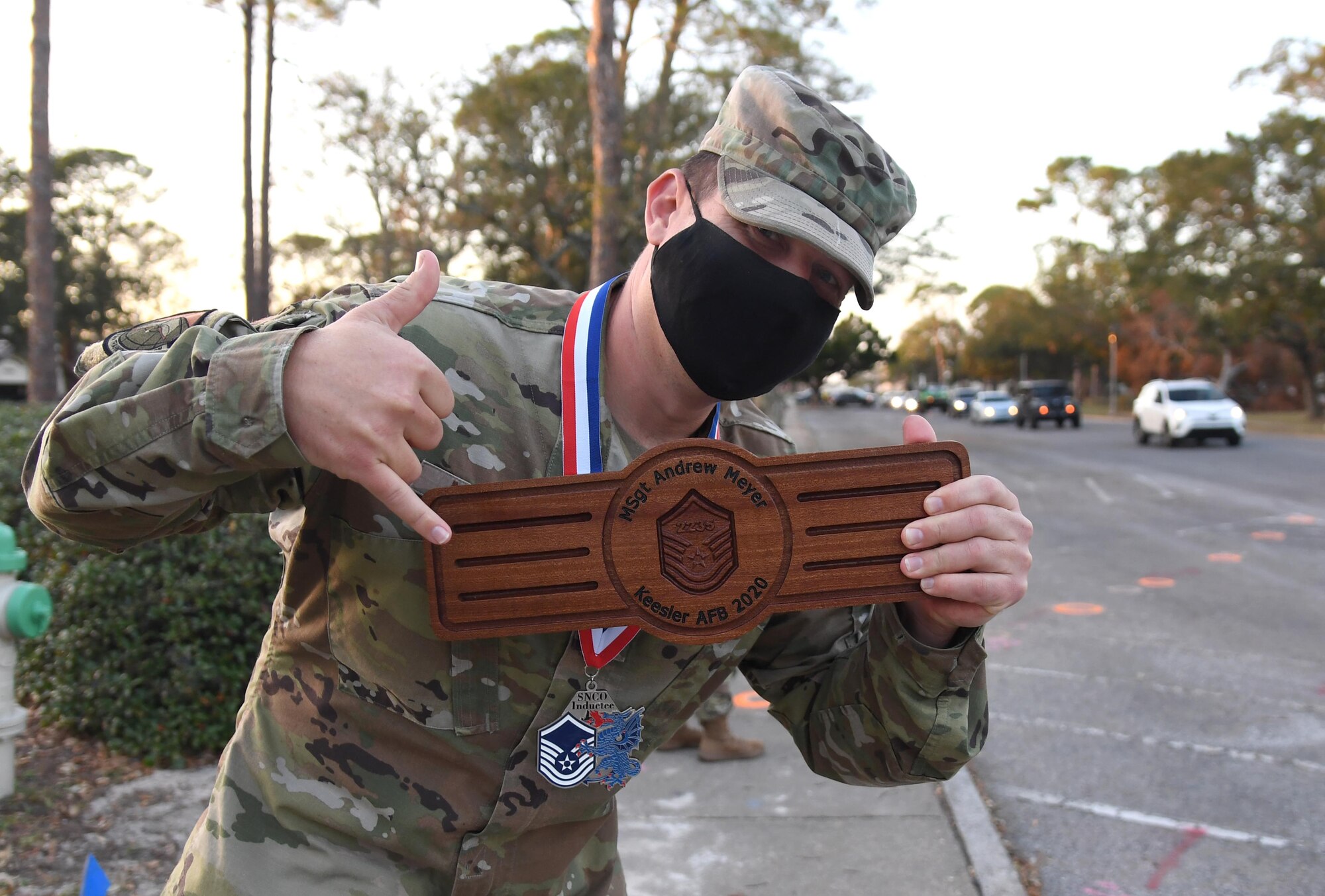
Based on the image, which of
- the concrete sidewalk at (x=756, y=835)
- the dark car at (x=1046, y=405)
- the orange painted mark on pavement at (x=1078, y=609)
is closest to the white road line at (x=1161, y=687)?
the orange painted mark on pavement at (x=1078, y=609)

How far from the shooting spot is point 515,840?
152 cm

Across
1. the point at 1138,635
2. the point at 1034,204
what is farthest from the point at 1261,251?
the point at 1138,635

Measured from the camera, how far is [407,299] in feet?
3.92

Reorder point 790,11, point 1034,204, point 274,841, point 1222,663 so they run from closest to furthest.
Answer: point 274,841
point 1222,663
point 790,11
point 1034,204

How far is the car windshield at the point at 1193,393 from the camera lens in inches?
870

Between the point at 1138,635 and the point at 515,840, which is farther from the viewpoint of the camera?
the point at 1138,635

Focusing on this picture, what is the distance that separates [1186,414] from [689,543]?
23.0 meters

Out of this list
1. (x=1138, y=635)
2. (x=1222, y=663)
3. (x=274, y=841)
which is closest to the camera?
(x=274, y=841)

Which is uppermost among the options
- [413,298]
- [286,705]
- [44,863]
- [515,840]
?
[413,298]

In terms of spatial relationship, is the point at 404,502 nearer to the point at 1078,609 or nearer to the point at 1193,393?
the point at 1078,609

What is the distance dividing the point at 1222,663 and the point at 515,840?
Answer: 209 inches

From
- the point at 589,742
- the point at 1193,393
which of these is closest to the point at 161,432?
the point at 589,742

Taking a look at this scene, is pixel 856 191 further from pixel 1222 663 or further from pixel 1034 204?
pixel 1034 204

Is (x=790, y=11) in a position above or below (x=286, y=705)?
above
